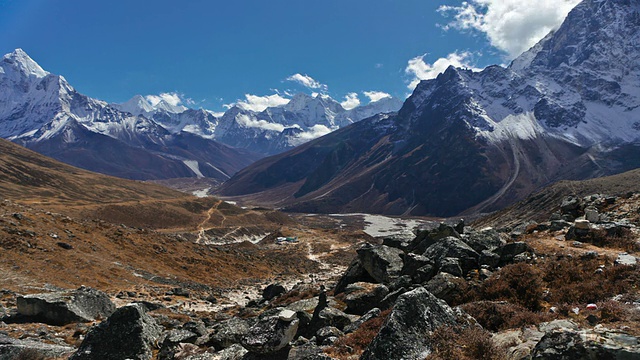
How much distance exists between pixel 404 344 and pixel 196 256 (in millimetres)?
61314

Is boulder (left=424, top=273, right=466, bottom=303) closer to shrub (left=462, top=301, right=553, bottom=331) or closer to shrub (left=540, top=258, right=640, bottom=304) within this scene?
shrub (left=462, top=301, right=553, bottom=331)

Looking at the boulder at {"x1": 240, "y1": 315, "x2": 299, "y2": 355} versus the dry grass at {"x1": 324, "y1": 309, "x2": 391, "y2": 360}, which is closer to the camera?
the boulder at {"x1": 240, "y1": 315, "x2": 299, "y2": 355}

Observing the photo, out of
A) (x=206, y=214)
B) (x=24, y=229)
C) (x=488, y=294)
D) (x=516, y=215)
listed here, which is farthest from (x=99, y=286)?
(x=206, y=214)

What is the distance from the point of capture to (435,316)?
10.1 m

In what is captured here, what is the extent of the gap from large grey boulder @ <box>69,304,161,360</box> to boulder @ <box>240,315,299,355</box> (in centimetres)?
602

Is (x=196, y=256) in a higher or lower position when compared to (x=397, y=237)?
lower

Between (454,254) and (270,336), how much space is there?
1282cm

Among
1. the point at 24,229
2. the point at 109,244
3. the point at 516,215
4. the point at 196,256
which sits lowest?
the point at 516,215

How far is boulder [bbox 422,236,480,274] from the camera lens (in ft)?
63.0

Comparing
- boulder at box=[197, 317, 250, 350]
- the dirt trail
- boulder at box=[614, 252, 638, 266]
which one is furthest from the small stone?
the dirt trail

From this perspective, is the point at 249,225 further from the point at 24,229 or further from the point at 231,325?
the point at 231,325

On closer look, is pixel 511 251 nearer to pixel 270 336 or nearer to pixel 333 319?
pixel 333 319

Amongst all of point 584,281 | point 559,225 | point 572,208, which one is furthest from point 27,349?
point 572,208

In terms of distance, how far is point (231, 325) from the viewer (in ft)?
49.4
